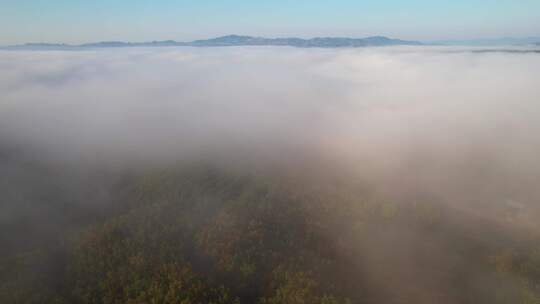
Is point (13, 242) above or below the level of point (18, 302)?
below

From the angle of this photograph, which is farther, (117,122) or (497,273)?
(117,122)

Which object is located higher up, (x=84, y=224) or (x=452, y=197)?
(x=452, y=197)

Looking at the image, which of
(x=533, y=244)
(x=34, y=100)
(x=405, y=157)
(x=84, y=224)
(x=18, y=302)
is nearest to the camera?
(x=18, y=302)

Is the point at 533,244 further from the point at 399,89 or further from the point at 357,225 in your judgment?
the point at 399,89

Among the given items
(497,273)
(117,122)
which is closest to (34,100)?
(117,122)

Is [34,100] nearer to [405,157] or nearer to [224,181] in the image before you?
[224,181]

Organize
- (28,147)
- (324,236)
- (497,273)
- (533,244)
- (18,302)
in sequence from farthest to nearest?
(28,147)
(324,236)
(533,244)
(497,273)
(18,302)

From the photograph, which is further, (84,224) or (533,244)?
(84,224)


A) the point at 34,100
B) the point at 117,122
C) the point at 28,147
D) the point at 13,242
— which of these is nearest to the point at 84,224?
the point at 13,242

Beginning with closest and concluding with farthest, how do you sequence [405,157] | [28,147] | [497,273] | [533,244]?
[497,273], [533,244], [405,157], [28,147]
